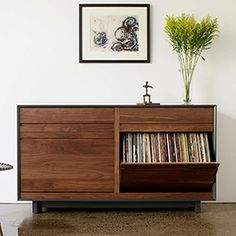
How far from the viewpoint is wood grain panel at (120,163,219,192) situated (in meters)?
3.72

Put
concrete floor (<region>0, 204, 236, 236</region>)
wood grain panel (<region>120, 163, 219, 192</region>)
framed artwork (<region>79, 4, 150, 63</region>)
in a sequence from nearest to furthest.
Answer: concrete floor (<region>0, 204, 236, 236</region>) < wood grain panel (<region>120, 163, 219, 192</region>) < framed artwork (<region>79, 4, 150, 63</region>)

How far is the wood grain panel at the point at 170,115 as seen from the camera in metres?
3.78

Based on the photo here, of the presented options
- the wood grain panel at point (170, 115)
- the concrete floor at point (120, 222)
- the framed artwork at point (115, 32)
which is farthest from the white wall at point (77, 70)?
the concrete floor at point (120, 222)

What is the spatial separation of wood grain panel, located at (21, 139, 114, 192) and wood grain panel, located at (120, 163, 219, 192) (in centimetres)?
18

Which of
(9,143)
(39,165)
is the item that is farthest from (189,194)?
(9,143)

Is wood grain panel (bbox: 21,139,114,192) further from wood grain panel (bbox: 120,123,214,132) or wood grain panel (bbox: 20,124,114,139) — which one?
wood grain panel (bbox: 120,123,214,132)

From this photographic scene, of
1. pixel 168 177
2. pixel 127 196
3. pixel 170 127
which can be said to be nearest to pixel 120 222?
pixel 127 196

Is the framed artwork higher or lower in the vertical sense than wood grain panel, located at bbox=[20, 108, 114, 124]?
higher

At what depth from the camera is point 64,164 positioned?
380 cm

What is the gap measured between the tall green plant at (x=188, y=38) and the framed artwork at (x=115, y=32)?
266 mm

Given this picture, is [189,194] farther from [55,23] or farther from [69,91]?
[55,23]

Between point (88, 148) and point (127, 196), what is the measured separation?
21.2 inches

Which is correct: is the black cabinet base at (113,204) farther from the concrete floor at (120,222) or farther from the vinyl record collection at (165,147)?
the vinyl record collection at (165,147)

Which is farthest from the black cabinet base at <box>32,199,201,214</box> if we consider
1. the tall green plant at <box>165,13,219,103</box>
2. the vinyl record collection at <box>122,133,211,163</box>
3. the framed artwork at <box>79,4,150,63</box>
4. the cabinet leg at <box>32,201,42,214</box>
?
the framed artwork at <box>79,4,150,63</box>
